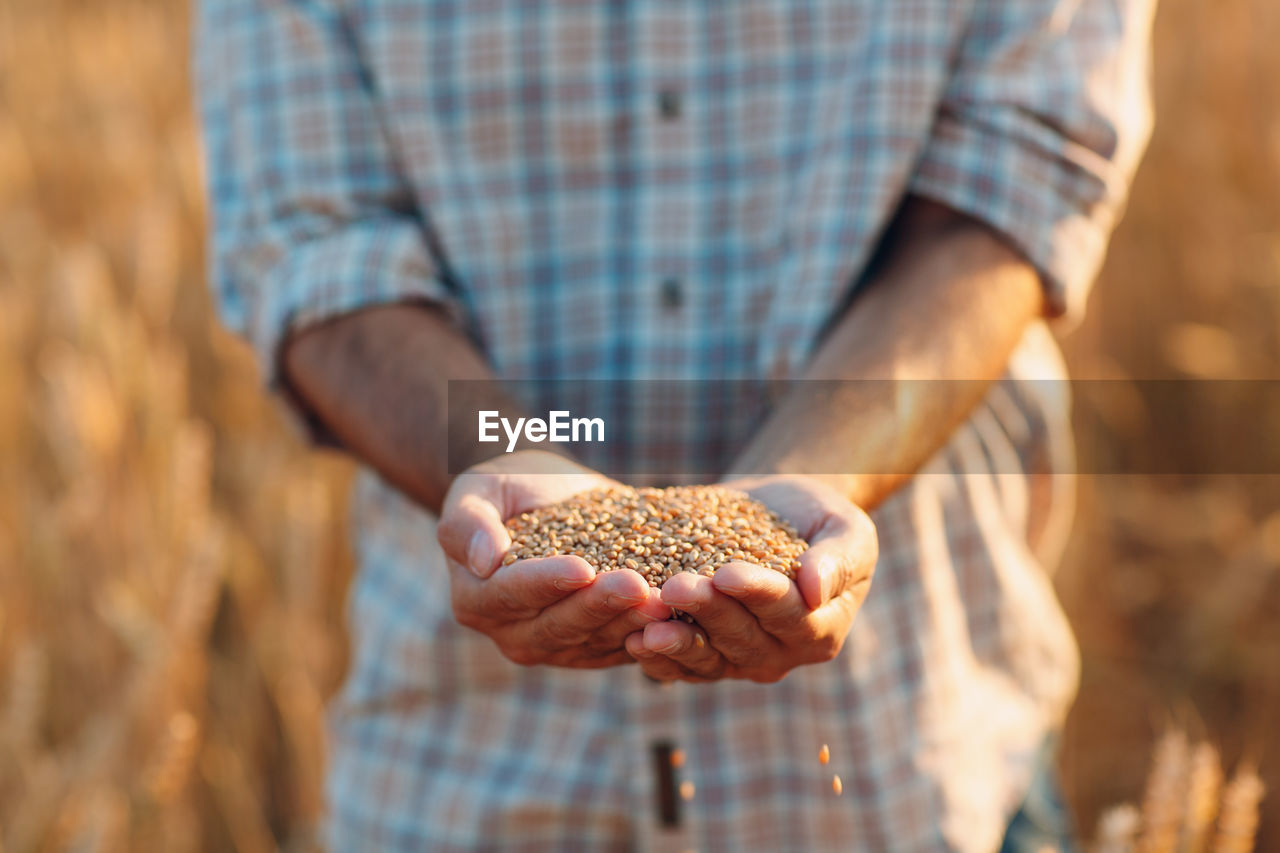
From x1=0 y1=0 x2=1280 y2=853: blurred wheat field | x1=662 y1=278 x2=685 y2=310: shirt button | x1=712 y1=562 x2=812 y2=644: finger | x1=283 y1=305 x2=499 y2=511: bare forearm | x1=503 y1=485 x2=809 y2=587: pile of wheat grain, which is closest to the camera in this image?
x1=712 y1=562 x2=812 y2=644: finger

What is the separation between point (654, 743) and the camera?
1043 mm

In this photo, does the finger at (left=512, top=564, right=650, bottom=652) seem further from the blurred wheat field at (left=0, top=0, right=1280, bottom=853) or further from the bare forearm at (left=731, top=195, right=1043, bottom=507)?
the blurred wheat field at (left=0, top=0, right=1280, bottom=853)

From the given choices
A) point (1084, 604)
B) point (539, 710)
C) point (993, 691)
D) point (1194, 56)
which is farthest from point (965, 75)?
point (1194, 56)

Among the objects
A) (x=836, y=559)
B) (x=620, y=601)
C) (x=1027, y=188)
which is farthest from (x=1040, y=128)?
(x=620, y=601)

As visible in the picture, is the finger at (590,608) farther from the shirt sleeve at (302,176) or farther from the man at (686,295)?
the shirt sleeve at (302,176)

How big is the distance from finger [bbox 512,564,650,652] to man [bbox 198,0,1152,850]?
0.65 ft

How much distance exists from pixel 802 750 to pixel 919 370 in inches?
13.9

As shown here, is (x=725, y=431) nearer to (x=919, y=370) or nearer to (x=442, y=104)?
(x=919, y=370)

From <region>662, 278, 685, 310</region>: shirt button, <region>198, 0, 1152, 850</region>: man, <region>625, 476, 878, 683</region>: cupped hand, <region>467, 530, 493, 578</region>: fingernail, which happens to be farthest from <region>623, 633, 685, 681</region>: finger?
<region>662, 278, 685, 310</region>: shirt button

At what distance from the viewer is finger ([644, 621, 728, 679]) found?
736 mm

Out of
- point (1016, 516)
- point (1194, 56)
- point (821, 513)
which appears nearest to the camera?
point (821, 513)

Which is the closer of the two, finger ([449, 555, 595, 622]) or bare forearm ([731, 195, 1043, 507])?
finger ([449, 555, 595, 622])

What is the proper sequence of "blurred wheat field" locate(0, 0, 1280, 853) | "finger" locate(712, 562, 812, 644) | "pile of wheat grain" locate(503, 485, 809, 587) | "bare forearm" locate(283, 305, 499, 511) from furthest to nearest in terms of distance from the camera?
"blurred wheat field" locate(0, 0, 1280, 853) < "bare forearm" locate(283, 305, 499, 511) < "pile of wheat grain" locate(503, 485, 809, 587) < "finger" locate(712, 562, 812, 644)

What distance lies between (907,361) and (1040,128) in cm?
26
